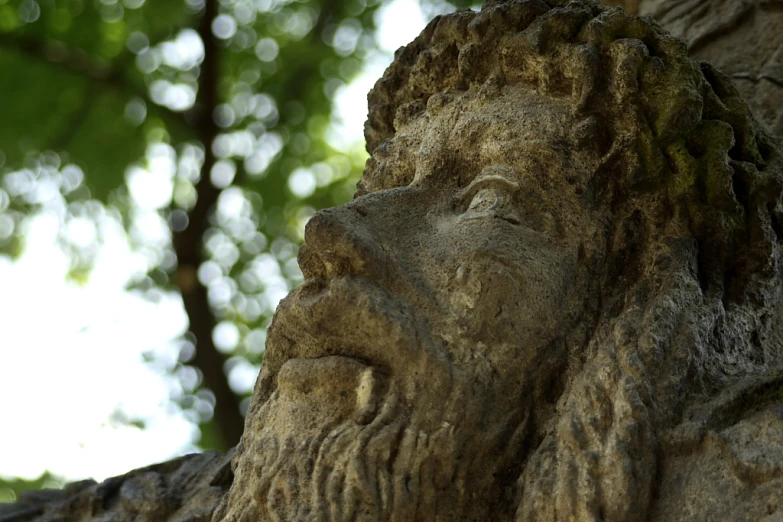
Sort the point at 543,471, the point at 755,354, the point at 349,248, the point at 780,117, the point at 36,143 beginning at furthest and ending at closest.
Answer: the point at 36,143
the point at 780,117
the point at 755,354
the point at 349,248
the point at 543,471

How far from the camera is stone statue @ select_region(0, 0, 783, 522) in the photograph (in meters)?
1.51

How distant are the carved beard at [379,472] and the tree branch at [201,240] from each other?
3.15 meters

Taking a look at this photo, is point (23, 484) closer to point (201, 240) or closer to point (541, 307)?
point (201, 240)

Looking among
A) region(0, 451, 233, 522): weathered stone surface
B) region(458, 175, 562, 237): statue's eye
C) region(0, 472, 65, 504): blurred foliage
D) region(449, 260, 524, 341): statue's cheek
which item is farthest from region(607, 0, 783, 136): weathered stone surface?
region(0, 472, 65, 504): blurred foliage

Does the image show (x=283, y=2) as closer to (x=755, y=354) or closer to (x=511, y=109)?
(x=511, y=109)

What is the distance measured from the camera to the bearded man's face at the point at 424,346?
1.52m

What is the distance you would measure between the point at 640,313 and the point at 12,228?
425 centimetres

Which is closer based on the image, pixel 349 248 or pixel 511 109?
pixel 349 248

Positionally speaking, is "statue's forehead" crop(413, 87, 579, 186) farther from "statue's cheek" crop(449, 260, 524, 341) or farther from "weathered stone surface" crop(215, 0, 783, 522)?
"statue's cheek" crop(449, 260, 524, 341)

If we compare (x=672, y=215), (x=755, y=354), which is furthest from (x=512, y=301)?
(x=755, y=354)

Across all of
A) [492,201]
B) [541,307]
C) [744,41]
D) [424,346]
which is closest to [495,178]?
[492,201]

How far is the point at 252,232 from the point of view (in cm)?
545

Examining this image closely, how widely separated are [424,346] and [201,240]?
148 inches

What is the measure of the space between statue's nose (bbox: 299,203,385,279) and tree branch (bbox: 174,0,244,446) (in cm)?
307
